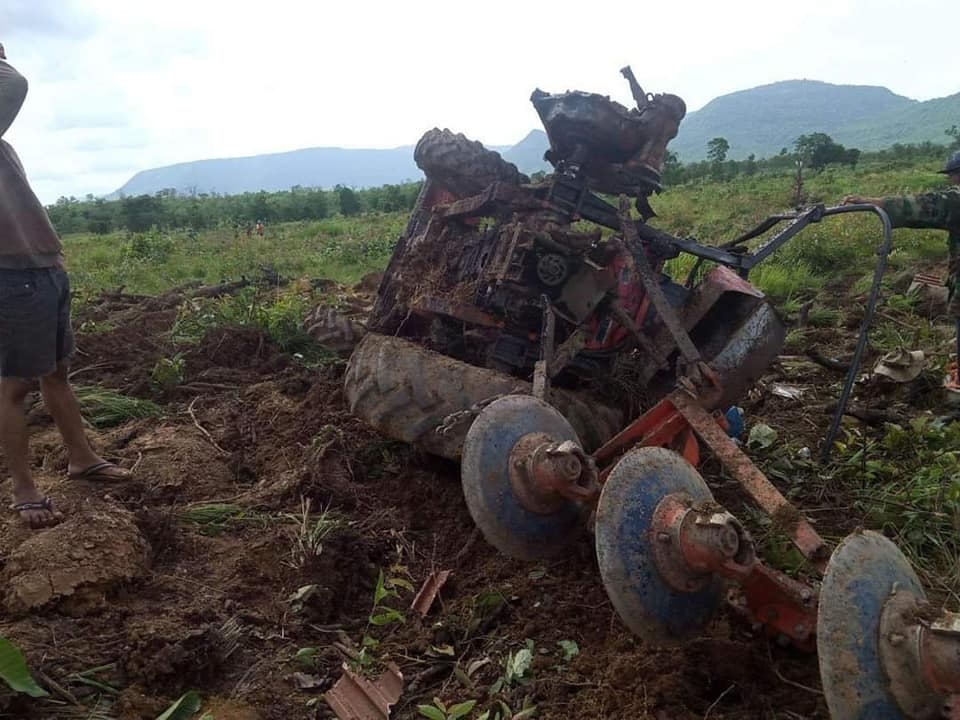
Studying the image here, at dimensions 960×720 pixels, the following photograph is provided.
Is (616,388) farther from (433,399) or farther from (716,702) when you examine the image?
(716,702)

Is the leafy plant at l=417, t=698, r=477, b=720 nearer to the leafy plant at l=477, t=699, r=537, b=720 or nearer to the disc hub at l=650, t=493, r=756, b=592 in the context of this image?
the leafy plant at l=477, t=699, r=537, b=720

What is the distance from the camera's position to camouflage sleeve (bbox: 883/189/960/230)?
450 centimetres

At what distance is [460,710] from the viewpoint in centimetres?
230

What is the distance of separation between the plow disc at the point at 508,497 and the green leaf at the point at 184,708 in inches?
41.1

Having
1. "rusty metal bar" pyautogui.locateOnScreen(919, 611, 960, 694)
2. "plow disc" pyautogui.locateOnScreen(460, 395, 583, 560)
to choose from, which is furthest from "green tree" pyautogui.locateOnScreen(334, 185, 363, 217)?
"rusty metal bar" pyautogui.locateOnScreen(919, 611, 960, 694)

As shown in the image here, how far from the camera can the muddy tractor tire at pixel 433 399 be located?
3.56 metres

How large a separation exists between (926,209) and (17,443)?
490 cm

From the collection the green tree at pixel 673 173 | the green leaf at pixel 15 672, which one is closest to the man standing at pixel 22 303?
the green leaf at pixel 15 672

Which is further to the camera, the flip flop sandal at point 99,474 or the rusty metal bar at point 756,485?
the flip flop sandal at point 99,474

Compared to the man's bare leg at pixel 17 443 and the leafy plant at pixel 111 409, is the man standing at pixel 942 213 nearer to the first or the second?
the man's bare leg at pixel 17 443

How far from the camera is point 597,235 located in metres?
3.91

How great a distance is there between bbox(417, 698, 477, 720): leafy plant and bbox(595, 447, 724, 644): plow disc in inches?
20.9

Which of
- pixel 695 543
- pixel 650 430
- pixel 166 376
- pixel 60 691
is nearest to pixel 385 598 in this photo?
pixel 60 691

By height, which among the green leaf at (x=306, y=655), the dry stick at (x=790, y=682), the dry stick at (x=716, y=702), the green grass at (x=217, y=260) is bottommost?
the dry stick at (x=790, y=682)
